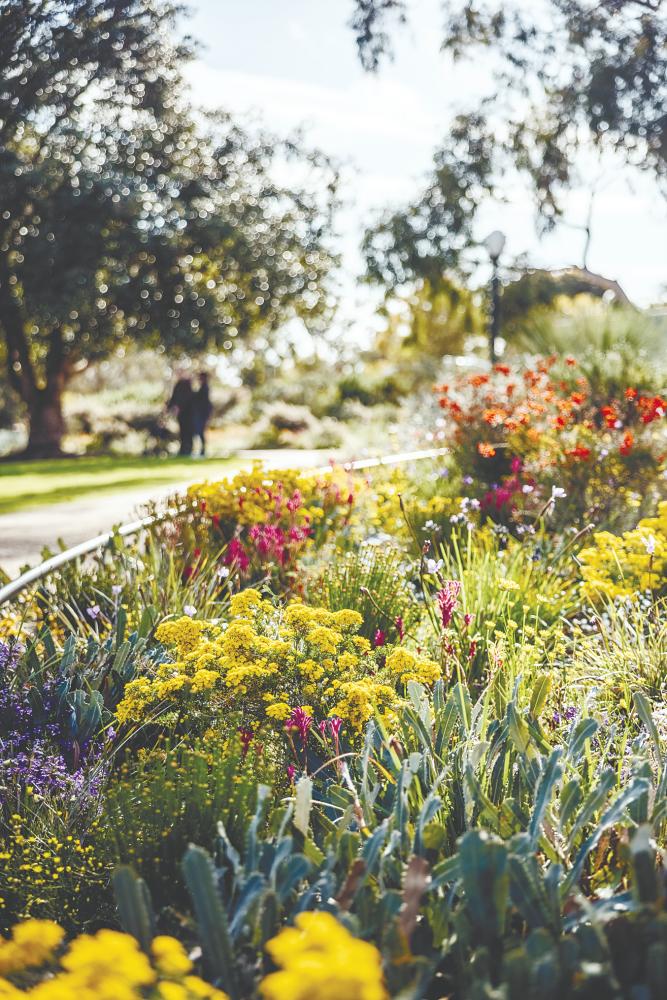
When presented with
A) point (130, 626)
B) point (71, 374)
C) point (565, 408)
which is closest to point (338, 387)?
point (71, 374)

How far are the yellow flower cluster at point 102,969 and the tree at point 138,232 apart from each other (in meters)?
16.1

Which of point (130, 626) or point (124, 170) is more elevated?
point (124, 170)

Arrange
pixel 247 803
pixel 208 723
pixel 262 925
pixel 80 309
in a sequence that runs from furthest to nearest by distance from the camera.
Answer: pixel 80 309
pixel 208 723
pixel 247 803
pixel 262 925

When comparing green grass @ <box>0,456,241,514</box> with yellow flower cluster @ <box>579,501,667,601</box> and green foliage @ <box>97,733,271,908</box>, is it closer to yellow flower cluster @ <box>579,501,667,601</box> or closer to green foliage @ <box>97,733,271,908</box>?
yellow flower cluster @ <box>579,501,667,601</box>

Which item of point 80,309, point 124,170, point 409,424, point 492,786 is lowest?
→ point 492,786

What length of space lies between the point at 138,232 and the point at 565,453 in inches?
611

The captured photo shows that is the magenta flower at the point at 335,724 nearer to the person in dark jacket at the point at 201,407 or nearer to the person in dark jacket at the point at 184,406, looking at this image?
the person in dark jacket at the point at 201,407

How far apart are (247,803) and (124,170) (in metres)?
20.0

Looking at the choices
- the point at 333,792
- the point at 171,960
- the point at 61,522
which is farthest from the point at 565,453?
the point at 171,960

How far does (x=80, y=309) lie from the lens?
775 inches

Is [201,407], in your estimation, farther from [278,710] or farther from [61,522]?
[278,710]

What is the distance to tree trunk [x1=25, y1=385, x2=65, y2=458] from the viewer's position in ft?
75.8

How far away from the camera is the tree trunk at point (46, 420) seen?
2309 cm

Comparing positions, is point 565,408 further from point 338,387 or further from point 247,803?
point 338,387
